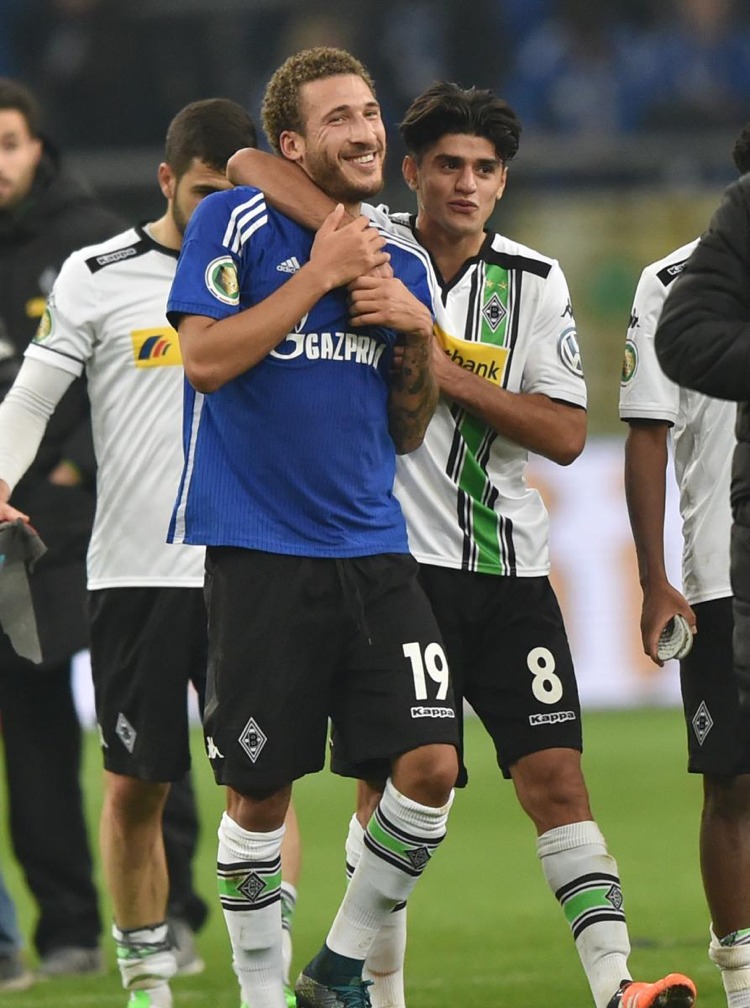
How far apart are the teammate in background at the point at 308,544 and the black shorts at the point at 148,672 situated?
2.78 ft

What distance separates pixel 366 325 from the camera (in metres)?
4.52

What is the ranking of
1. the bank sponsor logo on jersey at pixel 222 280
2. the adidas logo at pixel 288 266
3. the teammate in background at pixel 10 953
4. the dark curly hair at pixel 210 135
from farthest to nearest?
the teammate in background at pixel 10 953
the dark curly hair at pixel 210 135
the adidas logo at pixel 288 266
the bank sponsor logo on jersey at pixel 222 280

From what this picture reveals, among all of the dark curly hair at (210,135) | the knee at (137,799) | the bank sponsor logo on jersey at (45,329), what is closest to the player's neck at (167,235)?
the dark curly hair at (210,135)

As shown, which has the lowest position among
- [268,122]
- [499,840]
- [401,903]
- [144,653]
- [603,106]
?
[499,840]

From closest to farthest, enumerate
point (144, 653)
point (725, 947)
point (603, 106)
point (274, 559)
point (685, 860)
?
point (274, 559), point (725, 947), point (144, 653), point (685, 860), point (603, 106)

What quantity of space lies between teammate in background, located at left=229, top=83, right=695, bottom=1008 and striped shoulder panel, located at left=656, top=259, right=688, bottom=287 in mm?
281

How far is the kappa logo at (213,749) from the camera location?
14.7ft

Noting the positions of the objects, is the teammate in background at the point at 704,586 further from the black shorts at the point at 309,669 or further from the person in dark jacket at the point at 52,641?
the person in dark jacket at the point at 52,641

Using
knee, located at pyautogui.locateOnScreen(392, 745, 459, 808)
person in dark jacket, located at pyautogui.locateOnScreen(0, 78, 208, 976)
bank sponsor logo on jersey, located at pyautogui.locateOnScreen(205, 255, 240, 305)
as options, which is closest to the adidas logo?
bank sponsor logo on jersey, located at pyautogui.locateOnScreen(205, 255, 240, 305)

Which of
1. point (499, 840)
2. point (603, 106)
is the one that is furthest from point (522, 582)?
point (603, 106)

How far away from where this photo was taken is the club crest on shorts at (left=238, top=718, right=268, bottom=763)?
4.44 meters

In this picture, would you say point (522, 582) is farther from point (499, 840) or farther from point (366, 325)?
point (499, 840)

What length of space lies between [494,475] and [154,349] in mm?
1068

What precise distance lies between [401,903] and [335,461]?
3.43 ft
